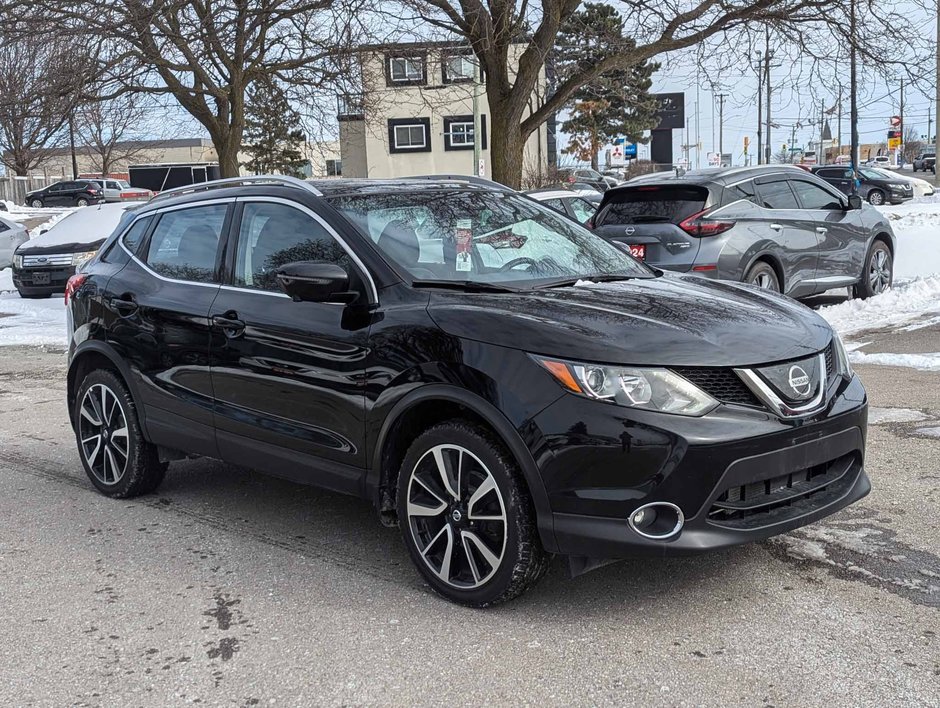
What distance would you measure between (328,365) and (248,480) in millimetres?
2075

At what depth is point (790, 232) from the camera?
11.1 meters

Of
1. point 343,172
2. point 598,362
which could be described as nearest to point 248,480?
point 598,362

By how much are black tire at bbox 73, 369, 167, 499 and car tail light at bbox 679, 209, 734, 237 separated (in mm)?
6271

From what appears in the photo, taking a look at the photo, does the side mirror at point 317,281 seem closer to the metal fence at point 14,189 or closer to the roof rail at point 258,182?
the roof rail at point 258,182

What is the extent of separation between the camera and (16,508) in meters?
5.92

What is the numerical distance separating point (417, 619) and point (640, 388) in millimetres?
1263

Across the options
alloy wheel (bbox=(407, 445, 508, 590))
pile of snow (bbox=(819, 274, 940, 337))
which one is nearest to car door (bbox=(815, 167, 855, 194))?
pile of snow (bbox=(819, 274, 940, 337))

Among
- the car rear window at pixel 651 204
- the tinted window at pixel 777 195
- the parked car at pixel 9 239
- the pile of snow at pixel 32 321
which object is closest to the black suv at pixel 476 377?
the car rear window at pixel 651 204

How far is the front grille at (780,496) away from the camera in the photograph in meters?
3.81

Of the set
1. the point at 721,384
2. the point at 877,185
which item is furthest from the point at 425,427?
the point at 877,185

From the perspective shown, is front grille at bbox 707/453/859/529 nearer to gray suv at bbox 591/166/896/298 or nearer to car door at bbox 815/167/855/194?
gray suv at bbox 591/166/896/298

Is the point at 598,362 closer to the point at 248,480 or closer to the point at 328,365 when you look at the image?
Answer: the point at 328,365

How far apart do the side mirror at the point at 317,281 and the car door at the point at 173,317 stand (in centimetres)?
88

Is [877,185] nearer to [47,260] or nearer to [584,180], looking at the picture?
[584,180]
